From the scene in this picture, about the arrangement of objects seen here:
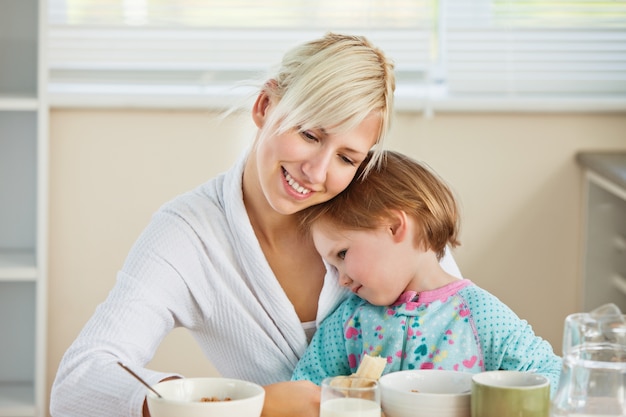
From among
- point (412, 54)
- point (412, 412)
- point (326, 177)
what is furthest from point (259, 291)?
point (412, 54)

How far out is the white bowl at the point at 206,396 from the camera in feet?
3.67

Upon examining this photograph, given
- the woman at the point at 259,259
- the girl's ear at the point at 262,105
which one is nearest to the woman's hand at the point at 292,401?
the woman at the point at 259,259

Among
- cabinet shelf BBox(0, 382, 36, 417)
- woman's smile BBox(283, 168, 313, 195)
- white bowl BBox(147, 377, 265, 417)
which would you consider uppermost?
woman's smile BBox(283, 168, 313, 195)

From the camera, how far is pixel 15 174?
306cm

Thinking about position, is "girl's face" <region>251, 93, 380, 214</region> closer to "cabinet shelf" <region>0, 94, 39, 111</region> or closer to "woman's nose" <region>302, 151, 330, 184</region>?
"woman's nose" <region>302, 151, 330, 184</region>

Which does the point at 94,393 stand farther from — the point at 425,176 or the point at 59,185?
the point at 59,185

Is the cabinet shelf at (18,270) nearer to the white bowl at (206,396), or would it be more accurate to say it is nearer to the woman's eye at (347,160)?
the woman's eye at (347,160)

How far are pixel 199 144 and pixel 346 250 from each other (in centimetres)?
161

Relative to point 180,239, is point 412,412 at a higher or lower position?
lower

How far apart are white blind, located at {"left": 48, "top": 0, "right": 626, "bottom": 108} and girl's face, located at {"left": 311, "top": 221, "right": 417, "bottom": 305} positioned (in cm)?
159

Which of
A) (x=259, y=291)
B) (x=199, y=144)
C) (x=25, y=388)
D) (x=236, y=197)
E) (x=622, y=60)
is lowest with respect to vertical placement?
(x=25, y=388)

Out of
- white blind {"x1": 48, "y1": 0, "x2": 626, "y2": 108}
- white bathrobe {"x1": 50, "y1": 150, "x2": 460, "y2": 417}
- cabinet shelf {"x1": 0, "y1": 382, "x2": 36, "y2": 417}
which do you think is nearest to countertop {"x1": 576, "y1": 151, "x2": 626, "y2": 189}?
white blind {"x1": 48, "y1": 0, "x2": 626, "y2": 108}

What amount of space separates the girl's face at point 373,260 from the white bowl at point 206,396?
17.3 inches

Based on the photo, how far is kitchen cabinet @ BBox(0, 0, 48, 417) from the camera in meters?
2.89
